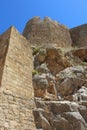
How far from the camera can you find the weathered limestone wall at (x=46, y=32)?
22406 mm

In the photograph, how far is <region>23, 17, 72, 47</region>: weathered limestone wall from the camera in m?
22.4

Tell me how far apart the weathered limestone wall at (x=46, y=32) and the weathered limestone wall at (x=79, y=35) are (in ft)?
2.84

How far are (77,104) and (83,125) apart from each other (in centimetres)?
137

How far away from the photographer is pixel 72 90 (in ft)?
46.4

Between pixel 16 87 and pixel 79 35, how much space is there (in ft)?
60.9

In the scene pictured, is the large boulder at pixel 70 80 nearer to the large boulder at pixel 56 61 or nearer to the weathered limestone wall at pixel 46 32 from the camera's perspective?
the large boulder at pixel 56 61

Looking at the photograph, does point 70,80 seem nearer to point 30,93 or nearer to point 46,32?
point 30,93

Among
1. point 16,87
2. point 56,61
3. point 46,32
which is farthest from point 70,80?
point 46,32

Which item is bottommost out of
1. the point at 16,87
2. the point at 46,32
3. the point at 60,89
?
the point at 16,87

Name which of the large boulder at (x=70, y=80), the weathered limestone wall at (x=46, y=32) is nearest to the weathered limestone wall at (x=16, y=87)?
the large boulder at (x=70, y=80)

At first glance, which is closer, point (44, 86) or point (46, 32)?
point (44, 86)

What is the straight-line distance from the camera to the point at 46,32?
914 inches

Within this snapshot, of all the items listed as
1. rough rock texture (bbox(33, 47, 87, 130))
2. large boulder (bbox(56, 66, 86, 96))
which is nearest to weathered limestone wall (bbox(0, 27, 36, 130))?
rough rock texture (bbox(33, 47, 87, 130))

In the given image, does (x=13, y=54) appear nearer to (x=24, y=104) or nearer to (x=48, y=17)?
(x=24, y=104)
